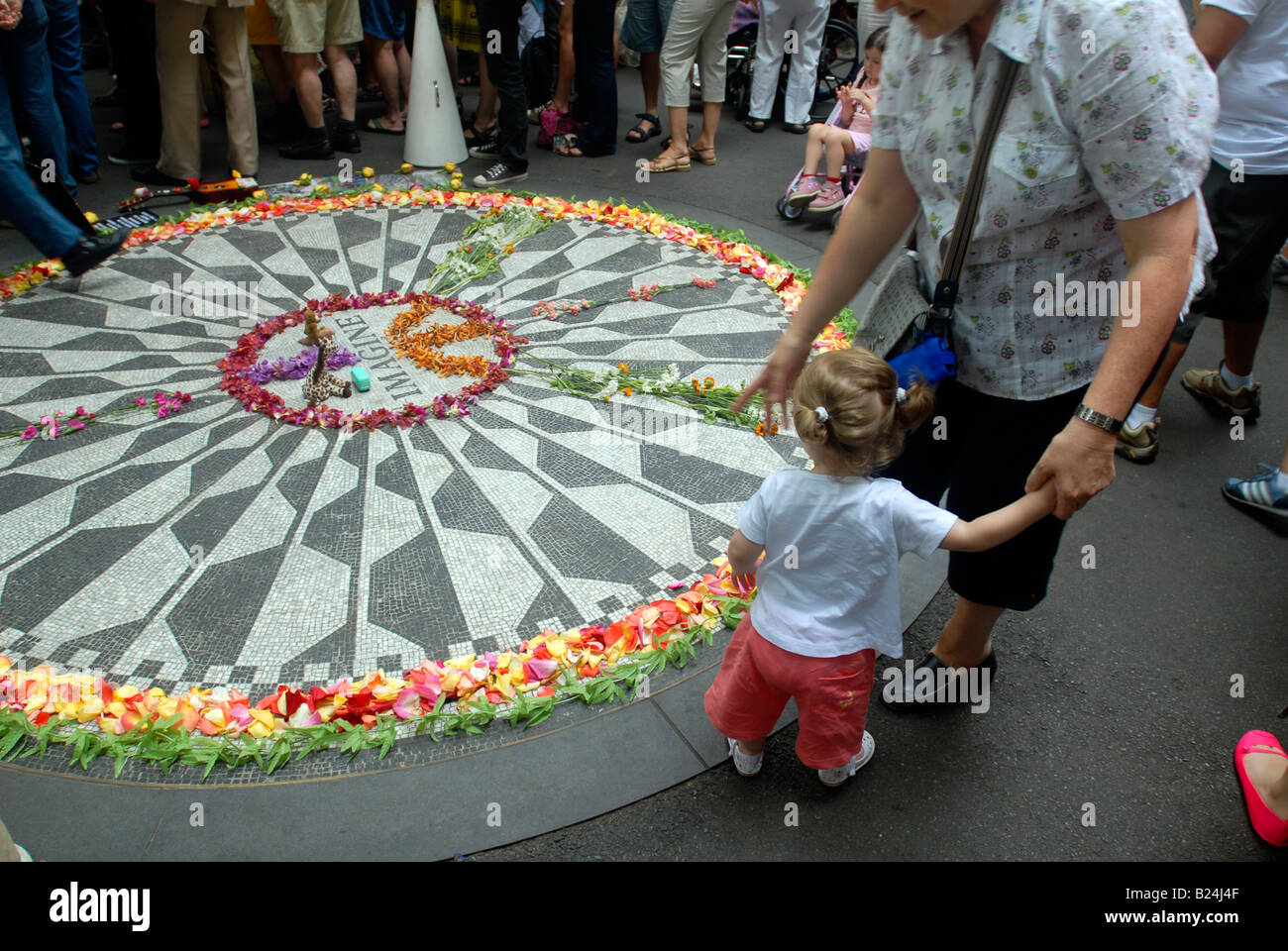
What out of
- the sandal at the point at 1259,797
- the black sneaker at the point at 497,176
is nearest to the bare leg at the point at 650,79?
the black sneaker at the point at 497,176

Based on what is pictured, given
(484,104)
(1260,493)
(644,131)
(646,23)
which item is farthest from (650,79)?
(1260,493)

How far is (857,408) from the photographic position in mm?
1736


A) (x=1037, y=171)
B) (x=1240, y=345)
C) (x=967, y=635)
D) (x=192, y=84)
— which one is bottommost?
(x=967, y=635)

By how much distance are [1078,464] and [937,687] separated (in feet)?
3.94

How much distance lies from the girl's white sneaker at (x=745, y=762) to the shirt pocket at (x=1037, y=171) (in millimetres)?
1459

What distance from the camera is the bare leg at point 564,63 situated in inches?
293

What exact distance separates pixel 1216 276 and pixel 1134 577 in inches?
50.7

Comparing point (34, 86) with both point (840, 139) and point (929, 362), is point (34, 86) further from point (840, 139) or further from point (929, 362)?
point (929, 362)

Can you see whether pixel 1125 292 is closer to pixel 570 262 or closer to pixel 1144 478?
pixel 1144 478

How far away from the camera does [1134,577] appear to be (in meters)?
3.07

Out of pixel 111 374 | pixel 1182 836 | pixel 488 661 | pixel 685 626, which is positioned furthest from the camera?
pixel 111 374

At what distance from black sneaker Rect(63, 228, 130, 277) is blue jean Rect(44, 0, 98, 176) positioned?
161 cm

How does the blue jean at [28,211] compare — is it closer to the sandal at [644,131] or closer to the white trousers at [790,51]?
the sandal at [644,131]
